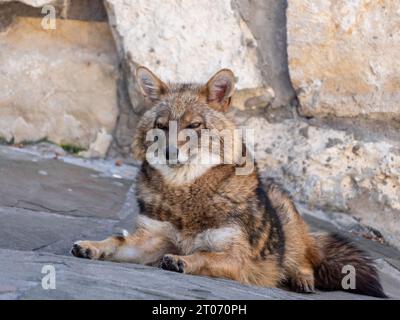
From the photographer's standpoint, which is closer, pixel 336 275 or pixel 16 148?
pixel 336 275

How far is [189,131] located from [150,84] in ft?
1.74

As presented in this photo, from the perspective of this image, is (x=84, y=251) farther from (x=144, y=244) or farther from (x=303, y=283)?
(x=303, y=283)

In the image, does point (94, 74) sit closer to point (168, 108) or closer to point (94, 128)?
point (94, 128)

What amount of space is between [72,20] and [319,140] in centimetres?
239

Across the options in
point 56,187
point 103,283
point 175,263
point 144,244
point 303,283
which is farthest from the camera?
point 56,187

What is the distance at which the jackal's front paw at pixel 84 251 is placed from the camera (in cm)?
427

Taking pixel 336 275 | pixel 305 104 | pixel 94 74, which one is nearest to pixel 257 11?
pixel 305 104

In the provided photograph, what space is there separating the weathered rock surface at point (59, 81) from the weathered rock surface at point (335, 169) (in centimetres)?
142

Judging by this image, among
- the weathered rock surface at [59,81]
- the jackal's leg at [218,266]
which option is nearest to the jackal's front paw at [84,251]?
the jackal's leg at [218,266]

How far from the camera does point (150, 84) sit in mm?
4965

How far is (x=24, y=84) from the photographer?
263 inches

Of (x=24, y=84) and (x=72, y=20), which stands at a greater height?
(x=72, y=20)

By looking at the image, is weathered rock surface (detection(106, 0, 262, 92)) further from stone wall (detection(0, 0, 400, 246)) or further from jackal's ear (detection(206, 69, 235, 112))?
jackal's ear (detection(206, 69, 235, 112))

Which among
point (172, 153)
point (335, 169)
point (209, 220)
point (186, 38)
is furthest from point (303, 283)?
point (186, 38)
